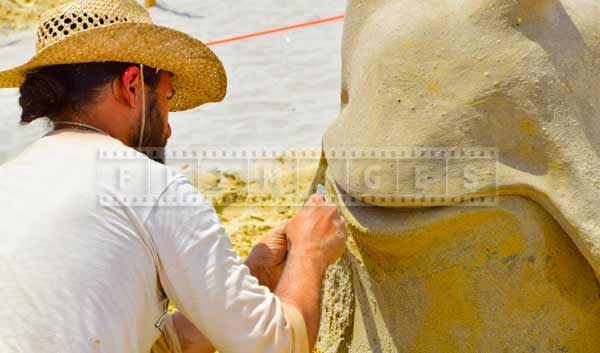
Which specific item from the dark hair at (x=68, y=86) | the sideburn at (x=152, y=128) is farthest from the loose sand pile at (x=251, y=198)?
the dark hair at (x=68, y=86)

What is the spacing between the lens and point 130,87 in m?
1.55

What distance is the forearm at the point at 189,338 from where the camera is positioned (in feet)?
6.05

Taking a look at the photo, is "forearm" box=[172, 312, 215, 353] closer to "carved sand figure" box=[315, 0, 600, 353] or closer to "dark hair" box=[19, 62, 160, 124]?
"carved sand figure" box=[315, 0, 600, 353]

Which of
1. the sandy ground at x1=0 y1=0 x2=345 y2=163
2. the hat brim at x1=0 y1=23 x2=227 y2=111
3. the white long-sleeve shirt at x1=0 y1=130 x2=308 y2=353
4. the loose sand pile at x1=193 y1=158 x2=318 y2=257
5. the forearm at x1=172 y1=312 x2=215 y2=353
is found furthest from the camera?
the sandy ground at x1=0 y1=0 x2=345 y2=163

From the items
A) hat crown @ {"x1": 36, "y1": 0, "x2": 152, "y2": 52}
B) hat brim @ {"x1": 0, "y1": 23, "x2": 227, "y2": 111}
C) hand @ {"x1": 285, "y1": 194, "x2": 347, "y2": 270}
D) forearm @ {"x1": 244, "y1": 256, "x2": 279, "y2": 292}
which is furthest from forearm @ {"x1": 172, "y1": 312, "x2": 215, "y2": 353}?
hat crown @ {"x1": 36, "y1": 0, "x2": 152, "y2": 52}

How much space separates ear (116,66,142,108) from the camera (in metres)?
1.54

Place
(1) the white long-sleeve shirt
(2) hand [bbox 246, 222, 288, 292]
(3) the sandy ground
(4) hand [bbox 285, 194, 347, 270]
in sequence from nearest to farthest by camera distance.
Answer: (1) the white long-sleeve shirt, (4) hand [bbox 285, 194, 347, 270], (2) hand [bbox 246, 222, 288, 292], (3) the sandy ground

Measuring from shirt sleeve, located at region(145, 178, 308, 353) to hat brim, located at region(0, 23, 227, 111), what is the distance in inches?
11.2

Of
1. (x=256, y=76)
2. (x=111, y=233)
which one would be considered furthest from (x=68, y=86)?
(x=256, y=76)

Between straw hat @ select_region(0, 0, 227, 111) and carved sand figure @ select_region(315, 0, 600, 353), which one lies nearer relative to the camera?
straw hat @ select_region(0, 0, 227, 111)

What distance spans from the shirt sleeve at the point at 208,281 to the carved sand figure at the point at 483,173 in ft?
1.56

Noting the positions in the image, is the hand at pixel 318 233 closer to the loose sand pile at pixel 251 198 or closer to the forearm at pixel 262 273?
the forearm at pixel 262 273

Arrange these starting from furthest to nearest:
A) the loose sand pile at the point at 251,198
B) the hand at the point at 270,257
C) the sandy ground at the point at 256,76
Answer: the sandy ground at the point at 256,76
the loose sand pile at the point at 251,198
the hand at the point at 270,257

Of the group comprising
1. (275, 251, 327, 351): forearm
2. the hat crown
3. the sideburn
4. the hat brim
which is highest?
the hat crown
